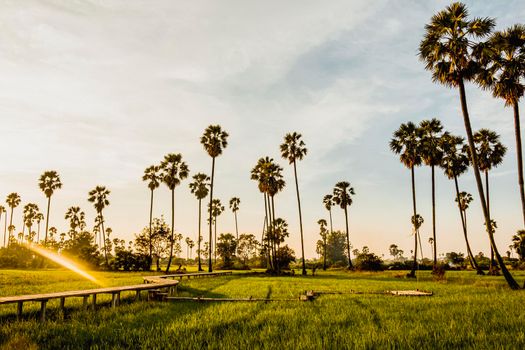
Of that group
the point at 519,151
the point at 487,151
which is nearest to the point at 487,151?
the point at 487,151

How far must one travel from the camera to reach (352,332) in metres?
9.08

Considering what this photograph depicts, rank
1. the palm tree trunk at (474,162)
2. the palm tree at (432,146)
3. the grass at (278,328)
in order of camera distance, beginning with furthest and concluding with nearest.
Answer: the palm tree at (432,146)
the palm tree trunk at (474,162)
the grass at (278,328)

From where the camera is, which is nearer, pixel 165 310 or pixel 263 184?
pixel 165 310

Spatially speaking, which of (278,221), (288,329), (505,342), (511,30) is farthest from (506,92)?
(278,221)

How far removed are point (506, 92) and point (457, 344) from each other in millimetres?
23582

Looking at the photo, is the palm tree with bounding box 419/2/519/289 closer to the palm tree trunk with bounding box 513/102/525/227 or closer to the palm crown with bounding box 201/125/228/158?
the palm tree trunk with bounding box 513/102/525/227

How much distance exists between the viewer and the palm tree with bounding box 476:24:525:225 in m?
24.5

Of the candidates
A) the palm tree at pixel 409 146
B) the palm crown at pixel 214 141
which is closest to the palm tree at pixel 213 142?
the palm crown at pixel 214 141

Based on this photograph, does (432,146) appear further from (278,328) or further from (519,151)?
(278,328)

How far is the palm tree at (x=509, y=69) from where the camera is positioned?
2455cm

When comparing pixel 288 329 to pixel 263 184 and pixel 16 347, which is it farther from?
pixel 263 184

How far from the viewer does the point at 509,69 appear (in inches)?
979

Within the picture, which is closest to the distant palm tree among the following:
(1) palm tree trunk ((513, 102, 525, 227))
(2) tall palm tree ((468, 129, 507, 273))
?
(2) tall palm tree ((468, 129, 507, 273))

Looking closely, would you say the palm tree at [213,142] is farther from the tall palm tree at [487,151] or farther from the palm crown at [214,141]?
the tall palm tree at [487,151]
